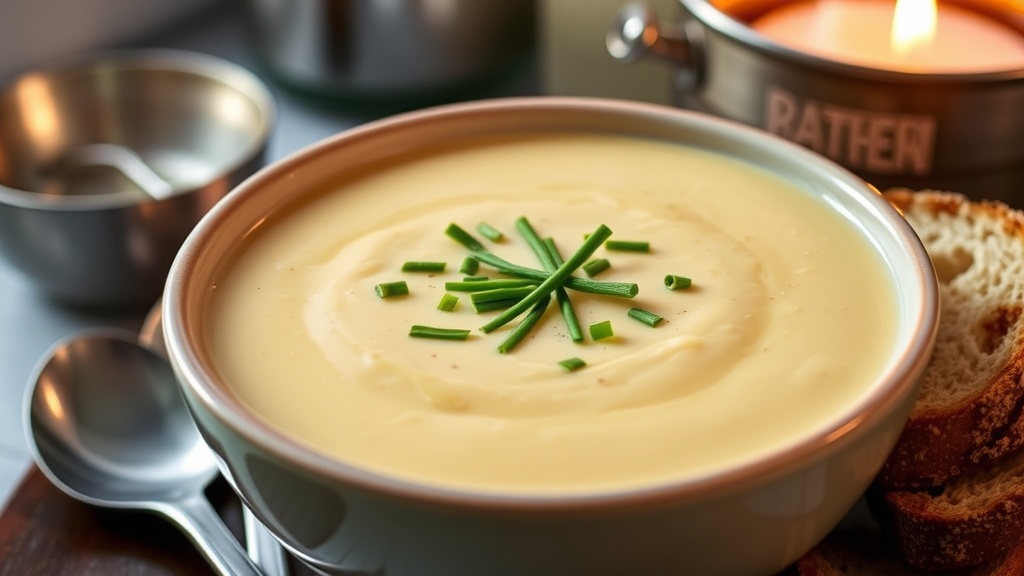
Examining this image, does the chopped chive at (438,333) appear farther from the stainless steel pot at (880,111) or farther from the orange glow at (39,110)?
the orange glow at (39,110)

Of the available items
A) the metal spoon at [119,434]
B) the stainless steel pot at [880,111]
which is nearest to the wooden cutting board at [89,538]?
the metal spoon at [119,434]

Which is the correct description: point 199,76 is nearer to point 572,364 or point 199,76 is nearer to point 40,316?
point 40,316

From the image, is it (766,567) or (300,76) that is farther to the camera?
(300,76)

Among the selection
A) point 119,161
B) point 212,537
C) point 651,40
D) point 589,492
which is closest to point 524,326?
point 589,492

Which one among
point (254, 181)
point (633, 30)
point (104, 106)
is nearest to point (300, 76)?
point (104, 106)

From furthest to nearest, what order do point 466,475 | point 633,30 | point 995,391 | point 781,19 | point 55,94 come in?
point 55,94 < point 781,19 < point 633,30 < point 995,391 < point 466,475

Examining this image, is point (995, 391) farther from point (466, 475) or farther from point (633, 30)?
point (633, 30)

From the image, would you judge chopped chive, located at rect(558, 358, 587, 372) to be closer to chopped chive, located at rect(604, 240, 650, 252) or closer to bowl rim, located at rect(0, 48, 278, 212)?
chopped chive, located at rect(604, 240, 650, 252)

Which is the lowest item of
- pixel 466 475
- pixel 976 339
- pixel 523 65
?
pixel 523 65
